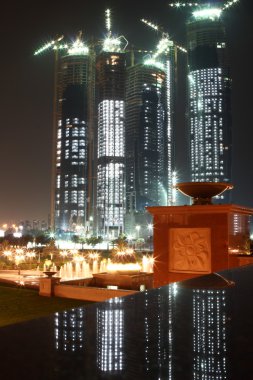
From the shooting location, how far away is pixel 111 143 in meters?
95.1

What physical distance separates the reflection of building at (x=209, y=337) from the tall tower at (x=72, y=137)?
307ft

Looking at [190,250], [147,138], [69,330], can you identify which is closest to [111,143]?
[147,138]

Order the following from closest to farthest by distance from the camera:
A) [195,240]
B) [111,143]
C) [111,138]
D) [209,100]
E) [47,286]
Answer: [195,240]
[47,286]
[111,138]
[111,143]
[209,100]

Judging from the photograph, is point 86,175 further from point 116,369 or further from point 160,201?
point 116,369

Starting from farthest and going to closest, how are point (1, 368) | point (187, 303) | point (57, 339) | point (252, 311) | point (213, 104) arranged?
point (213, 104) → point (187, 303) → point (252, 311) → point (57, 339) → point (1, 368)

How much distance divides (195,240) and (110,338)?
8.22m

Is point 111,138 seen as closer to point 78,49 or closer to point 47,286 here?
point 78,49

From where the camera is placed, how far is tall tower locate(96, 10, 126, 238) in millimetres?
93000

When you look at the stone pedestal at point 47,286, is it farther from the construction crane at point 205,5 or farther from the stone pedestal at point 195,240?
the construction crane at point 205,5

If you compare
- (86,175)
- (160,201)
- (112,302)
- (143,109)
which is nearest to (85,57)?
(143,109)

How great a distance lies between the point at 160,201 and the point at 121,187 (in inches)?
373

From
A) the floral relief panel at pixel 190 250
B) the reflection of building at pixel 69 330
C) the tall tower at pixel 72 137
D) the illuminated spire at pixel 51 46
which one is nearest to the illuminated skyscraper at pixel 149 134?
the tall tower at pixel 72 137

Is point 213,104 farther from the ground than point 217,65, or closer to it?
closer to it

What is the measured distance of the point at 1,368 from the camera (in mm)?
1727
